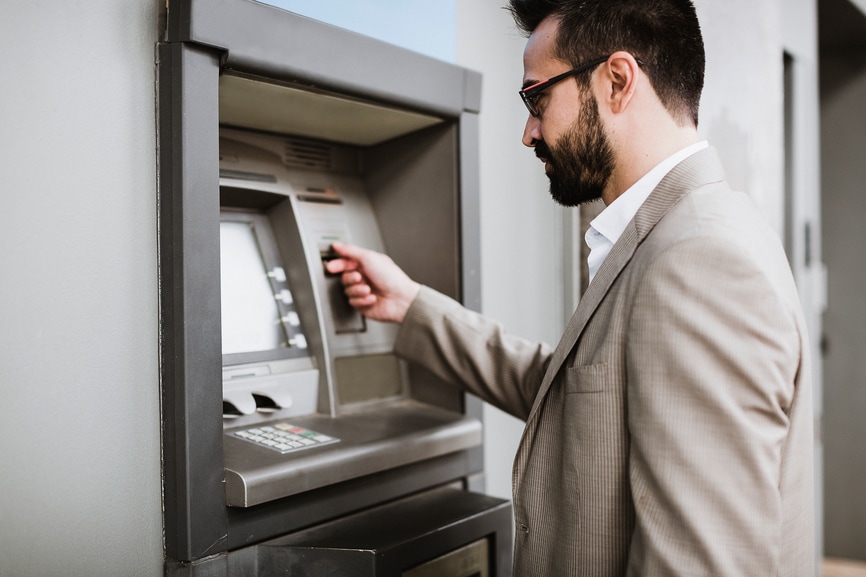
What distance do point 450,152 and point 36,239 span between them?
93 cm

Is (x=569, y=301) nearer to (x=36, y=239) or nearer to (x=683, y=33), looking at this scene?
(x=683, y=33)

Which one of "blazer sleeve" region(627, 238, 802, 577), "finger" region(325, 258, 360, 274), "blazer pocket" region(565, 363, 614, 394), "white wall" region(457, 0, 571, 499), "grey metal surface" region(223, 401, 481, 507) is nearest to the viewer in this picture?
"blazer sleeve" region(627, 238, 802, 577)

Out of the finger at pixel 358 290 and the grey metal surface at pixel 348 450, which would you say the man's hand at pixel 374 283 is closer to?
the finger at pixel 358 290

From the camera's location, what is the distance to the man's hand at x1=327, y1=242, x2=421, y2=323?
5.57 ft

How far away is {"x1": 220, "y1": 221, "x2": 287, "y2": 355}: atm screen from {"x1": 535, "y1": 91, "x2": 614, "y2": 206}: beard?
67 cm

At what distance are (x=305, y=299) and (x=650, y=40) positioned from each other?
90 cm

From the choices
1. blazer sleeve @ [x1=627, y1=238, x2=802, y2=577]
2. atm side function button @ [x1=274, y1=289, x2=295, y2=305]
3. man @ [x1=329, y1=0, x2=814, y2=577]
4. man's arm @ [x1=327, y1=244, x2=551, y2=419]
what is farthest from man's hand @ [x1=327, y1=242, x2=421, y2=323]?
blazer sleeve @ [x1=627, y1=238, x2=802, y2=577]

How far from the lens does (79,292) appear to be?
1.16 m

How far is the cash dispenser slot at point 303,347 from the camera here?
1.43 metres

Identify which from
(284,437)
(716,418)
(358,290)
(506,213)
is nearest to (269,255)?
(358,290)

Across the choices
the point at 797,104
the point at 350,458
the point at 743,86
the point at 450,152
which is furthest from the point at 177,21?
the point at 797,104

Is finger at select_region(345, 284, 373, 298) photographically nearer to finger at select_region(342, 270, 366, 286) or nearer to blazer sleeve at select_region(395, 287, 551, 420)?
finger at select_region(342, 270, 366, 286)

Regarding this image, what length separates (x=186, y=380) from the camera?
121cm

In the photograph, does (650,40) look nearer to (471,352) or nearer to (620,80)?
(620,80)
